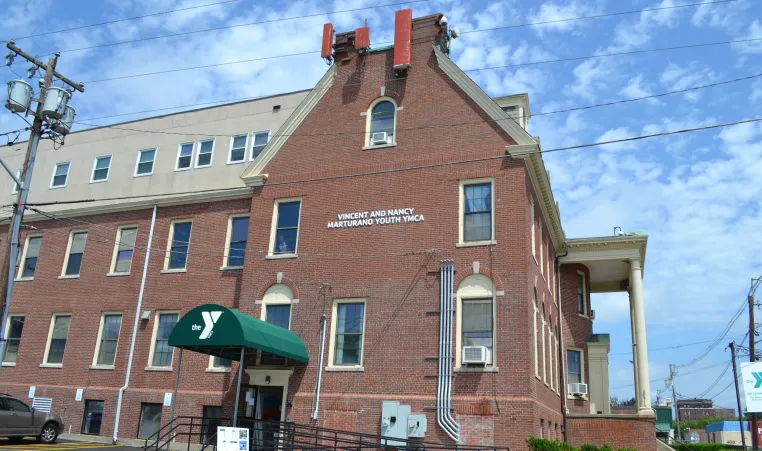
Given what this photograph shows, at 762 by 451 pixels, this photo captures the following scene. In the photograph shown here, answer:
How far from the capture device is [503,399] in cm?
1895

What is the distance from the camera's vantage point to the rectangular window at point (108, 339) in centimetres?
2678

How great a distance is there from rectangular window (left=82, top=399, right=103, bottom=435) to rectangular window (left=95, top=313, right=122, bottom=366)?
1.61 metres

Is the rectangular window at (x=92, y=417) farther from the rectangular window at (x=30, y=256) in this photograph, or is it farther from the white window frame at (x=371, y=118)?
the white window frame at (x=371, y=118)

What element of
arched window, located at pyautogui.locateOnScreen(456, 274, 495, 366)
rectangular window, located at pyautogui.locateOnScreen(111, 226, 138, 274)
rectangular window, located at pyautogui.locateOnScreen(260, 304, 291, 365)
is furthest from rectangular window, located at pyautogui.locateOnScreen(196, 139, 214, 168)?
arched window, located at pyautogui.locateOnScreen(456, 274, 495, 366)

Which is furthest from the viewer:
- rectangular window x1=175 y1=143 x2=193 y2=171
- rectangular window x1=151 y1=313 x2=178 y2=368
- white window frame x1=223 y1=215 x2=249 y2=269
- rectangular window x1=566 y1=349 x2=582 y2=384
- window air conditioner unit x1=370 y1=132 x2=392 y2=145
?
rectangular window x1=175 y1=143 x2=193 y2=171

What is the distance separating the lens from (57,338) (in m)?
28.3

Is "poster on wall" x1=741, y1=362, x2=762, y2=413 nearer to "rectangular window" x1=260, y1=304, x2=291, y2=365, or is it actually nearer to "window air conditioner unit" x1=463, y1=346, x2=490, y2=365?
"window air conditioner unit" x1=463, y1=346, x2=490, y2=365

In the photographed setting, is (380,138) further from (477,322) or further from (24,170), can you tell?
(24,170)

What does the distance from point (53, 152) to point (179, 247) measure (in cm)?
1414

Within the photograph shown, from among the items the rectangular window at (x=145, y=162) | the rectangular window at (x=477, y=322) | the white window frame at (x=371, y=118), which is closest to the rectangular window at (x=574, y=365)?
the rectangular window at (x=477, y=322)

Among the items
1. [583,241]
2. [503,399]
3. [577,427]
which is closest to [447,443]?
[503,399]

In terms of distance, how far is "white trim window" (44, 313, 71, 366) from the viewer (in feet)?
91.8

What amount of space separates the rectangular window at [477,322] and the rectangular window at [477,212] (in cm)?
211

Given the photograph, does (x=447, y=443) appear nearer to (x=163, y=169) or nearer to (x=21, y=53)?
(x=21, y=53)
